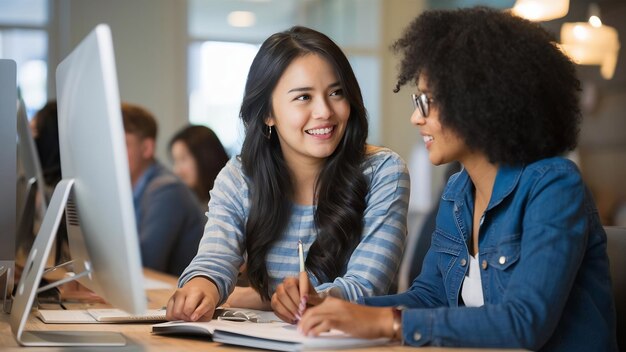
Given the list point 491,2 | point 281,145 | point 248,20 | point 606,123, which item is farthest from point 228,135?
point 281,145

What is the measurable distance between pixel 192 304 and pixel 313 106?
0.56 metres

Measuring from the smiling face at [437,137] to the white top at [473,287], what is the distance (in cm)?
19

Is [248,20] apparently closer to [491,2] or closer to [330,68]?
[491,2]

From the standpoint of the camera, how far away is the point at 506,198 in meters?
1.41

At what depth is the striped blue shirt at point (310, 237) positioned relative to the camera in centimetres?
171

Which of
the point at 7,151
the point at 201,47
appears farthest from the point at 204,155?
the point at 201,47

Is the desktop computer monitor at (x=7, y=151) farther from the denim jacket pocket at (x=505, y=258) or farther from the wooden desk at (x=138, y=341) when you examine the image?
the denim jacket pocket at (x=505, y=258)

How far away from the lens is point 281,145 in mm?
2029

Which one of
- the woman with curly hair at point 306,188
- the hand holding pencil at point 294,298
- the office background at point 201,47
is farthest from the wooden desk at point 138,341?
the office background at point 201,47

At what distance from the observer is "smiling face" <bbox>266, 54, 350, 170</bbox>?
1.87 metres

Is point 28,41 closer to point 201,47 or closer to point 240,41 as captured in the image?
point 201,47

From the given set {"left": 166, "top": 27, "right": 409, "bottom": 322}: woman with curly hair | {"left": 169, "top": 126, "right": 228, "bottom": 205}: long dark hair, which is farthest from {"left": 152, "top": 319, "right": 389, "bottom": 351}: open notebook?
{"left": 169, "top": 126, "right": 228, "bottom": 205}: long dark hair

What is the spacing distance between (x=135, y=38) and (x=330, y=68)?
21.4ft

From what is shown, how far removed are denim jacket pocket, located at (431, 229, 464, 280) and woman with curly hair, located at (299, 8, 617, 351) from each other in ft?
0.04
